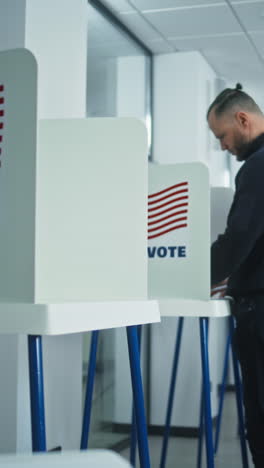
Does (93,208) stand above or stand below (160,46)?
below

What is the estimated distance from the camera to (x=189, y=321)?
3873 millimetres

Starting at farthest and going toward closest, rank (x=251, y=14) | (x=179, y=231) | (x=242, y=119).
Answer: (x=251, y=14) < (x=242, y=119) < (x=179, y=231)

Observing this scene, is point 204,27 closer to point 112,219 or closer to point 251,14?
point 251,14

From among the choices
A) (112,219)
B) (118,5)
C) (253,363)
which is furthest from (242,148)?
(118,5)

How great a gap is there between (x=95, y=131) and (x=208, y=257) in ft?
2.71

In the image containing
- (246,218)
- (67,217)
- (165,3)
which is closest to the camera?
(67,217)

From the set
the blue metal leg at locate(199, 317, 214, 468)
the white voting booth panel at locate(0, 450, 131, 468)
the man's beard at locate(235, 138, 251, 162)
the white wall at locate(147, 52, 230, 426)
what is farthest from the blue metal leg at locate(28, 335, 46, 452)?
the white wall at locate(147, 52, 230, 426)

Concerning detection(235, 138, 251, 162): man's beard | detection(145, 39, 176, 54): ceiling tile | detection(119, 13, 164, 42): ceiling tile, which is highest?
detection(119, 13, 164, 42): ceiling tile

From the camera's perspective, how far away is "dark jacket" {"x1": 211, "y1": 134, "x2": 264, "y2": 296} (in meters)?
2.02

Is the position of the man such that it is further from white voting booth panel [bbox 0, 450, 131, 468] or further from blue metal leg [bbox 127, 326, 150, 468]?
white voting booth panel [bbox 0, 450, 131, 468]

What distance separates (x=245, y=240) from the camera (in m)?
2.02

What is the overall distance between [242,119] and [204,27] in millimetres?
1508

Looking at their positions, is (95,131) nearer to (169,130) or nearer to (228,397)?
(169,130)

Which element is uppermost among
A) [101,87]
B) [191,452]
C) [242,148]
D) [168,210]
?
[101,87]
